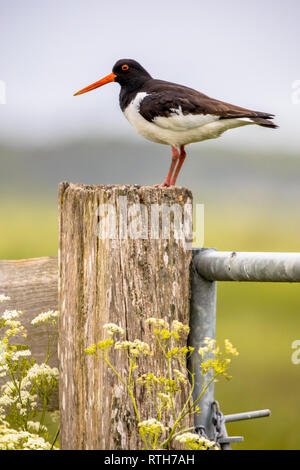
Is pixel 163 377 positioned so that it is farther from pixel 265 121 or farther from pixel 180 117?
pixel 265 121

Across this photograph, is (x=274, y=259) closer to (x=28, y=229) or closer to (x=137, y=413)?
(x=137, y=413)

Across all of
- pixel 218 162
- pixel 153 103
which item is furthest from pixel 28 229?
pixel 218 162

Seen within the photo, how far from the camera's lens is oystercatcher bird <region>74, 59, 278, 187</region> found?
4152 mm

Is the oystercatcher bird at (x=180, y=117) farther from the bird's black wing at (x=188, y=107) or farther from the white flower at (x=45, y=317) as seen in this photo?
the white flower at (x=45, y=317)

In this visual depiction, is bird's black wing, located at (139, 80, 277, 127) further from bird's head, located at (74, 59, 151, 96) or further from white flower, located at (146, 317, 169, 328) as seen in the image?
white flower, located at (146, 317, 169, 328)

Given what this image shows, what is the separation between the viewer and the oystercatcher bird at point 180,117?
4152mm

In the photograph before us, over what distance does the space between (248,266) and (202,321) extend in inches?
14.1

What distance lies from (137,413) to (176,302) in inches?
18.3

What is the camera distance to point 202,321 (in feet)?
8.75

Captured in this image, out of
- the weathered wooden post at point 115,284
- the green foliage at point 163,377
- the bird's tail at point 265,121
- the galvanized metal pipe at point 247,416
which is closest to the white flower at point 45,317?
the weathered wooden post at point 115,284

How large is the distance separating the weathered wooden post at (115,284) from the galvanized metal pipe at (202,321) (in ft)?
0.15

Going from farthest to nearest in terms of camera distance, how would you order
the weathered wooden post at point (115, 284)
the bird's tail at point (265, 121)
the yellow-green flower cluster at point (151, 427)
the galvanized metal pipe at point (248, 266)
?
the bird's tail at point (265, 121) < the weathered wooden post at point (115, 284) < the galvanized metal pipe at point (248, 266) < the yellow-green flower cluster at point (151, 427)

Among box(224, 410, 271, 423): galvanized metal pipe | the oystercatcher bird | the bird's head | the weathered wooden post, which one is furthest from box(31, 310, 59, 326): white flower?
the bird's head
